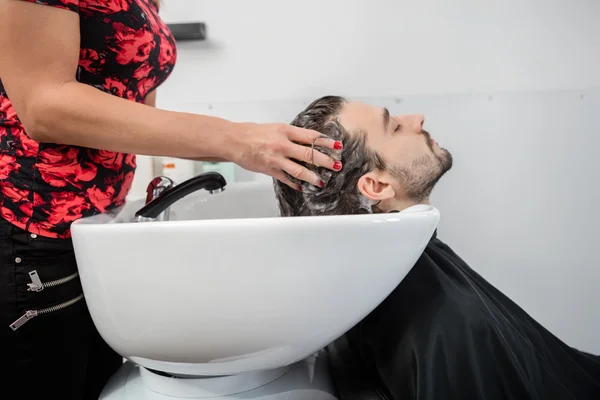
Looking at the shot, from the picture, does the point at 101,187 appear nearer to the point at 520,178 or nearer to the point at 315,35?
the point at 315,35

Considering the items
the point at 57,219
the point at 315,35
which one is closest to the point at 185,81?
the point at 315,35

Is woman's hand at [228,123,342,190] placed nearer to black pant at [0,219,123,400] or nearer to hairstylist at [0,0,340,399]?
hairstylist at [0,0,340,399]

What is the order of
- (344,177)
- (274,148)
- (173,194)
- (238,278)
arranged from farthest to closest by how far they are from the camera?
1. (344,177)
2. (173,194)
3. (274,148)
4. (238,278)

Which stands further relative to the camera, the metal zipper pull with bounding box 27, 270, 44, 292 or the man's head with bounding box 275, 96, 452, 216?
the man's head with bounding box 275, 96, 452, 216

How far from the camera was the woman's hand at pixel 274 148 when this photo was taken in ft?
2.31

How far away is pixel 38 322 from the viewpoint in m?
0.76

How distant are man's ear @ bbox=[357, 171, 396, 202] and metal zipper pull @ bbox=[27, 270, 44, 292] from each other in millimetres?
644

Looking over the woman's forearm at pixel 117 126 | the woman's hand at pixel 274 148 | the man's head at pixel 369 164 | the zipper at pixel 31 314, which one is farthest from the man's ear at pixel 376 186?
the zipper at pixel 31 314

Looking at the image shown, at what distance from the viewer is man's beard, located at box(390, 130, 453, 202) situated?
1012 mm

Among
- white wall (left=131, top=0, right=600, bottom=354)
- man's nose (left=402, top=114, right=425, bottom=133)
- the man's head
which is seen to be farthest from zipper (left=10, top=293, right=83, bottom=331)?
white wall (left=131, top=0, right=600, bottom=354)

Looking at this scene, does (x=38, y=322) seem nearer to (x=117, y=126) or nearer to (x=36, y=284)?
(x=36, y=284)

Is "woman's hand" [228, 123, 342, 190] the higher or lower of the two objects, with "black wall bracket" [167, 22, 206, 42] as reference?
lower

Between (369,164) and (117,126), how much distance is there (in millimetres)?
545

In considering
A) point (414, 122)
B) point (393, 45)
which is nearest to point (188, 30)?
point (393, 45)
